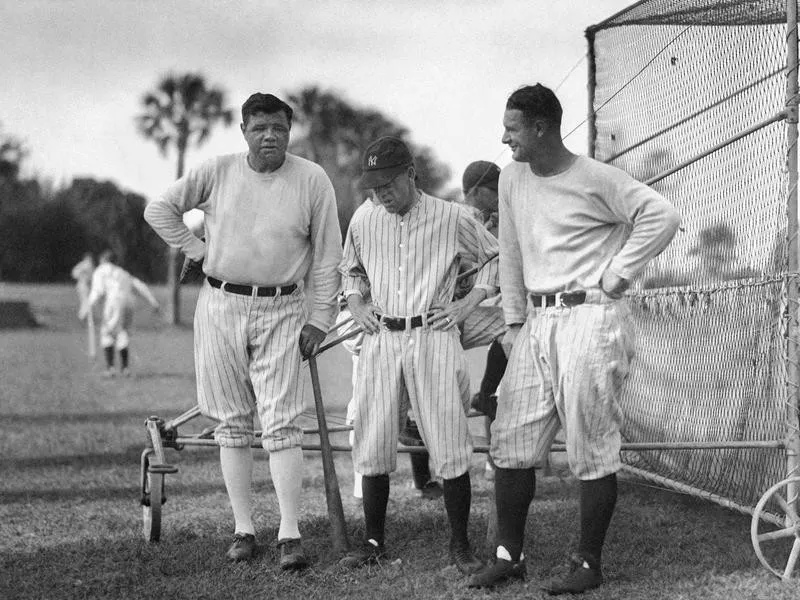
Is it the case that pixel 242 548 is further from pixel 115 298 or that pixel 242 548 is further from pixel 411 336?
pixel 115 298

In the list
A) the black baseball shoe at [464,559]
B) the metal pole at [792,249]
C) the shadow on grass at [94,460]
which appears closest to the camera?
the black baseball shoe at [464,559]

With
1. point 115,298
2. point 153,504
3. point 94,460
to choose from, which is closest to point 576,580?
point 153,504

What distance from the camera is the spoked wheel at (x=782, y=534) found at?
179 inches

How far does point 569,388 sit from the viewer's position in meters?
4.28

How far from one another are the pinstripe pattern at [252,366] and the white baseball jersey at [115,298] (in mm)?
12006

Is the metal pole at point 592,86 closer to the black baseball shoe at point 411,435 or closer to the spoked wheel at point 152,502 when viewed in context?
the black baseball shoe at point 411,435

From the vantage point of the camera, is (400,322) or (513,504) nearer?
(513,504)

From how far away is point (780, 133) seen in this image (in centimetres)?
504

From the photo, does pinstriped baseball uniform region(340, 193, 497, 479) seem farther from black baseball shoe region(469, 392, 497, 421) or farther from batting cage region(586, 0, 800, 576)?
black baseball shoe region(469, 392, 497, 421)

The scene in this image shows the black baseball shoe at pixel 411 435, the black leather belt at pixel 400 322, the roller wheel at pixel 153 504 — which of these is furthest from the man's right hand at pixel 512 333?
the roller wheel at pixel 153 504

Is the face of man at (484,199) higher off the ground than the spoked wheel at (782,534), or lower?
higher

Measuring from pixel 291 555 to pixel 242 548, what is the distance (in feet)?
1.06

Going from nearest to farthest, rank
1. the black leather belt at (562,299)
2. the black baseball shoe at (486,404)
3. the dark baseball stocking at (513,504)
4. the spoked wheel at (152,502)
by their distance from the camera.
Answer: the black leather belt at (562,299) < the dark baseball stocking at (513,504) < the spoked wheel at (152,502) < the black baseball shoe at (486,404)

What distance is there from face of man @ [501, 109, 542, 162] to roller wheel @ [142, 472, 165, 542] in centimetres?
235
